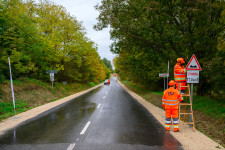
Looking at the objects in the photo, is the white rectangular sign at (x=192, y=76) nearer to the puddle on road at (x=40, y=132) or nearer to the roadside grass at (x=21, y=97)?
the puddle on road at (x=40, y=132)

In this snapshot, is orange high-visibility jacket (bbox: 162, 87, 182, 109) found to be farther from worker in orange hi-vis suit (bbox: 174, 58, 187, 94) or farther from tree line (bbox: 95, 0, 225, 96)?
tree line (bbox: 95, 0, 225, 96)

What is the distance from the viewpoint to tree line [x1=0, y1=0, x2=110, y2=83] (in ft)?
46.1

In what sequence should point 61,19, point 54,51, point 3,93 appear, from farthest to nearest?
point 61,19 → point 54,51 → point 3,93

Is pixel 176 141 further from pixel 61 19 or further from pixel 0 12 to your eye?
pixel 61 19

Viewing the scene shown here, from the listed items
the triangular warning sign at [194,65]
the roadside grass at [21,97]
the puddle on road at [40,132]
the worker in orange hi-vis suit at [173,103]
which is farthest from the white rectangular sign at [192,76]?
the roadside grass at [21,97]

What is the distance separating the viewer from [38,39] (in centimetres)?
1670

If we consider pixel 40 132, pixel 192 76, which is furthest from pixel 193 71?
pixel 40 132

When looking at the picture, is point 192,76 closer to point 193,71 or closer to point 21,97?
point 193,71

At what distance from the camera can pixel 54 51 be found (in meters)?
19.9

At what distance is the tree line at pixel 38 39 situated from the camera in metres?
14.1

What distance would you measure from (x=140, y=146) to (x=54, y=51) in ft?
59.6

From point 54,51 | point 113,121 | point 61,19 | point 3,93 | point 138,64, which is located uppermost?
point 61,19

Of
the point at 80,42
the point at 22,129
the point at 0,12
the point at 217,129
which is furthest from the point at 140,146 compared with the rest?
the point at 80,42

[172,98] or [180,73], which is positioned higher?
[180,73]
